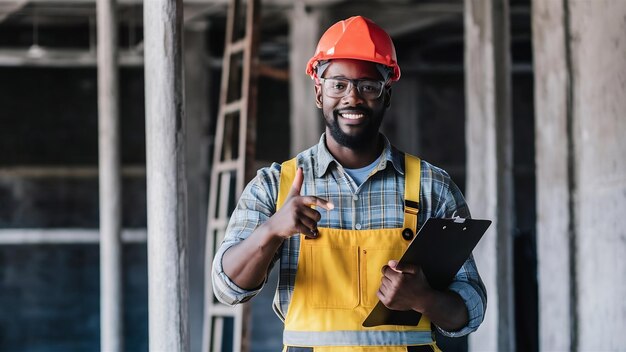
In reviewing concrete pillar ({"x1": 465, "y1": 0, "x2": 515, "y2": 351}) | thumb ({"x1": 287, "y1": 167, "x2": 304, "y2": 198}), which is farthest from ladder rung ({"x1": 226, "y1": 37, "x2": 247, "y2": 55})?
thumb ({"x1": 287, "y1": 167, "x2": 304, "y2": 198})

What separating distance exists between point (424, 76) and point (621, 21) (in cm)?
958

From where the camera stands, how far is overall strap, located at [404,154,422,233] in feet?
10.4

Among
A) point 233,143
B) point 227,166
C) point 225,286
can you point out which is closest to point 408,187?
point 225,286

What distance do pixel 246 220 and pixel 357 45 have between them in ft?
2.18

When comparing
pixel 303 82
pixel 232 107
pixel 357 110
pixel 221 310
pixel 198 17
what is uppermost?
pixel 198 17

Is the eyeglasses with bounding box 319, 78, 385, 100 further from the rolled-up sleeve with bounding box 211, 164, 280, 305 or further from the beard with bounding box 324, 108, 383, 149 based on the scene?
the rolled-up sleeve with bounding box 211, 164, 280, 305

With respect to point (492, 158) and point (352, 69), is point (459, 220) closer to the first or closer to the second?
point (352, 69)

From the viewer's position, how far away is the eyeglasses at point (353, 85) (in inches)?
123

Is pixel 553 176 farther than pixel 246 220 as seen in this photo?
Yes

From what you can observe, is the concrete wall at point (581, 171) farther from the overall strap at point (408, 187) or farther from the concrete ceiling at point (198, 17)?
the concrete ceiling at point (198, 17)

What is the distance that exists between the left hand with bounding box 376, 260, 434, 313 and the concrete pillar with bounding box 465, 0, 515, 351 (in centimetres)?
539

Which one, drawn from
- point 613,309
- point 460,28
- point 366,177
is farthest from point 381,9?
point 366,177

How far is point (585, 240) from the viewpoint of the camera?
6.29 meters

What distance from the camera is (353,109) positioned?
3109 mm
